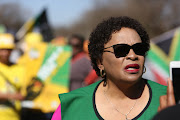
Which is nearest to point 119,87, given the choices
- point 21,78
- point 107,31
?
point 107,31

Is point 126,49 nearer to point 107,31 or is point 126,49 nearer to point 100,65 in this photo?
point 107,31

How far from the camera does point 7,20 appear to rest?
1917 inches

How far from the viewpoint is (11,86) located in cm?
514

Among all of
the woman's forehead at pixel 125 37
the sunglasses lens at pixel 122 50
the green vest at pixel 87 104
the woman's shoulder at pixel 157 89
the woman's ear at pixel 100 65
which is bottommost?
the green vest at pixel 87 104

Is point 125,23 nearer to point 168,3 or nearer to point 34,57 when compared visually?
point 34,57

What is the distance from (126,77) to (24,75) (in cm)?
317

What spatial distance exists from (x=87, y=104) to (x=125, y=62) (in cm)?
45

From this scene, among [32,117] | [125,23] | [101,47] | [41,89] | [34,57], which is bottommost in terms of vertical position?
[32,117]

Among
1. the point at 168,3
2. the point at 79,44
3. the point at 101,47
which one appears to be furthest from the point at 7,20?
the point at 101,47

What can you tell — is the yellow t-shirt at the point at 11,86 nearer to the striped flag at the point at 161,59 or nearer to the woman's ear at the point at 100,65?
the striped flag at the point at 161,59

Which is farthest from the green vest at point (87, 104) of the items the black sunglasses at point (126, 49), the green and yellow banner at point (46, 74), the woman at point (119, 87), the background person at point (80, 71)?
the background person at point (80, 71)

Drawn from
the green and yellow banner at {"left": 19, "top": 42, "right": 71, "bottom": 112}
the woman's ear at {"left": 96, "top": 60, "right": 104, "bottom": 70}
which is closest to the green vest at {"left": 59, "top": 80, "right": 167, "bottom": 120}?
the woman's ear at {"left": 96, "top": 60, "right": 104, "bottom": 70}

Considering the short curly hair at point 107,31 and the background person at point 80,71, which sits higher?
the short curly hair at point 107,31

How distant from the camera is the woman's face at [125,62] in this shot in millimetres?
2562
